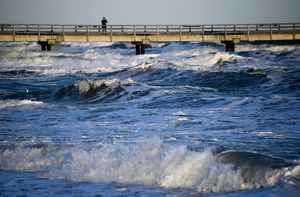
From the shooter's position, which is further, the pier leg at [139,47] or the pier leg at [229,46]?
the pier leg at [229,46]

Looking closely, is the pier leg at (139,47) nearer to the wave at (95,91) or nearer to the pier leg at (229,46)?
the pier leg at (229,46)

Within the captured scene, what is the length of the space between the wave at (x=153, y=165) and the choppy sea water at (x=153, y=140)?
0.06ft

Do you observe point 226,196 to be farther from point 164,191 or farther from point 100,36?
point 100,36

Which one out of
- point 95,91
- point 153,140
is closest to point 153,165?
point 153,140

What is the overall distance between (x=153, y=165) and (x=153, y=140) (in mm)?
2184

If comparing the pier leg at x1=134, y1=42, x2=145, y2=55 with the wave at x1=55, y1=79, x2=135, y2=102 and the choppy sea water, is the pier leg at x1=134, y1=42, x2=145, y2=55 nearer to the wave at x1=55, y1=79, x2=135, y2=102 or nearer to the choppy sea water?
the wave at x1=55, y1=79, x2=135, y2=102

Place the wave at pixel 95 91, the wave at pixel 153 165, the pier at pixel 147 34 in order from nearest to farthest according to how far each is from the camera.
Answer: the wave at pixel 153 165 → the wave at pixel 95 91 → the pier at pixel 147 34

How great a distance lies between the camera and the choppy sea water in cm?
1070

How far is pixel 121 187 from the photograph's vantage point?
10.9 metres

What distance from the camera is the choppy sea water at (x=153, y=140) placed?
10.7 m

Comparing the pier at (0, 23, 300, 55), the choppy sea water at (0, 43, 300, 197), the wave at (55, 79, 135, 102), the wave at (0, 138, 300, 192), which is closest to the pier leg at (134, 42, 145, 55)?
the pier at (0, 23, 300, 55)

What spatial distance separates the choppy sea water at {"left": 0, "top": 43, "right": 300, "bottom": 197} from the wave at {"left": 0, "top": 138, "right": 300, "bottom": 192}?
0.02 m

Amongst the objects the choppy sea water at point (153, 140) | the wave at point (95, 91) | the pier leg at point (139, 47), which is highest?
the choppy sea water at point (153, 140)

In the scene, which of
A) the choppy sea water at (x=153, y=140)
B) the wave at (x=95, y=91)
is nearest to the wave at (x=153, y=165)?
the choppy sea water at (x=153, y=140)
